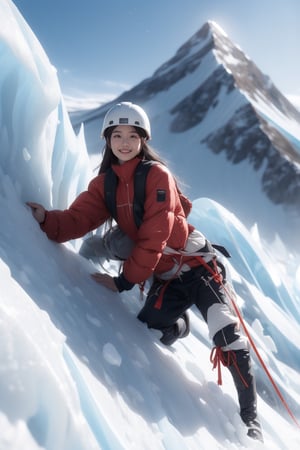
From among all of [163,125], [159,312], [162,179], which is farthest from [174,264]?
[163,125]

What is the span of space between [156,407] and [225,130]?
865 inches

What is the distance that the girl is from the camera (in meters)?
2.08

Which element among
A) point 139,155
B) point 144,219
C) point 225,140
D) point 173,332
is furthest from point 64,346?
point 225,140

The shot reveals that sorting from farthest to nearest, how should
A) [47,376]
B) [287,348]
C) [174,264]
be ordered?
[287,348], [174,264], [47,376]

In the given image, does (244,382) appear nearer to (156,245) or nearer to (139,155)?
(156,245)

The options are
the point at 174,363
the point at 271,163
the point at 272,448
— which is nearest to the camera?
the point at 272,448

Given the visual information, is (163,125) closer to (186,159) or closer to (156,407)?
(186,159)

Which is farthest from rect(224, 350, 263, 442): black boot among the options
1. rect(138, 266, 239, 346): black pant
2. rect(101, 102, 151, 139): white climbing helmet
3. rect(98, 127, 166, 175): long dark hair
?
rect(101, 102, 151, 139): white climbing helmet

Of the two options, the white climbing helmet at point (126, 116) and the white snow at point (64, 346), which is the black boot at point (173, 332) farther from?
the white climbing helmet at point (126, 116)

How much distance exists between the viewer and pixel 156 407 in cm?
167

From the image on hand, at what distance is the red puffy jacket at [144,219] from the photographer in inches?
80.9

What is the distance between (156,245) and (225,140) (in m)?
20.8

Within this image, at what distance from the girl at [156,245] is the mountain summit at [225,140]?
1356 centimetres

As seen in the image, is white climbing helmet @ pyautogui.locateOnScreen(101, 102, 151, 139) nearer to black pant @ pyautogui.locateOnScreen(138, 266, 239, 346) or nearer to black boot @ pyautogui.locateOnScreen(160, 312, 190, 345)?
black pant @ pyautogui.locateOnScreen(138, 266, 239, 346)
